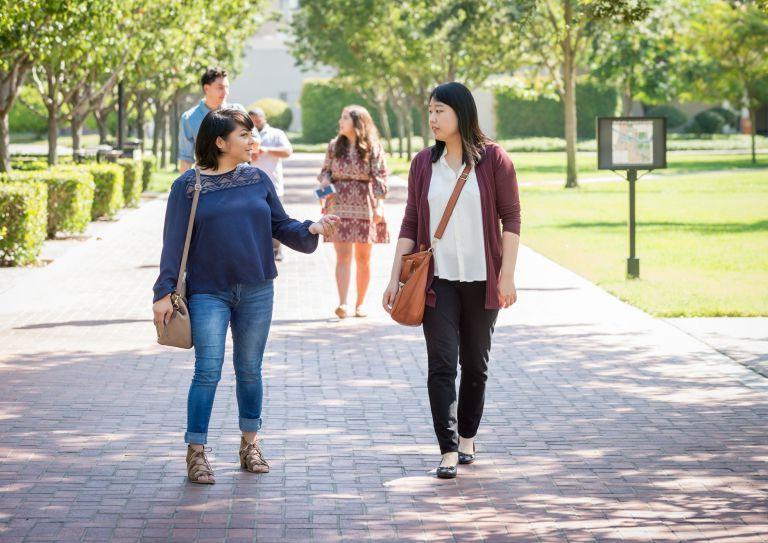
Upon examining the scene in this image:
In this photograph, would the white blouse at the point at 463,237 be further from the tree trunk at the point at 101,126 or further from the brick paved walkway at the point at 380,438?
the tree trunk at the point at 101,126

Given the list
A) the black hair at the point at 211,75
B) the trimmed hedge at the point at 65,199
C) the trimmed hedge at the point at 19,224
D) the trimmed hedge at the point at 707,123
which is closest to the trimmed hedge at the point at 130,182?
the trimmed hedge at the point at 65,199

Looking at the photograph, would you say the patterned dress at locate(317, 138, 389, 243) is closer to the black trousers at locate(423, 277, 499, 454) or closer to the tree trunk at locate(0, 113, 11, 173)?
the black trousers at locate(423, 277, 499, 454)

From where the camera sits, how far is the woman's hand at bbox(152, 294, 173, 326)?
234 inches

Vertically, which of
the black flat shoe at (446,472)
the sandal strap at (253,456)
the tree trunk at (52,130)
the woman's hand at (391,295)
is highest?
the tree trunk at (52,130)

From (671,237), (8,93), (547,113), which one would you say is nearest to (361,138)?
(671,237)

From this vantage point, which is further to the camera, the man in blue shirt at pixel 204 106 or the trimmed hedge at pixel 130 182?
the trimmed hedge at pixel 130 182

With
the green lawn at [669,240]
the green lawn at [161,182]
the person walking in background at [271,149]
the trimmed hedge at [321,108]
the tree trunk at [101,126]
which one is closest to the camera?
the green lawn at [669,240]

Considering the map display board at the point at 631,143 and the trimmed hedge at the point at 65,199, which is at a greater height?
the map display board at the point at 631,143

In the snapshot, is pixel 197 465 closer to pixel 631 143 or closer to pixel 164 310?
pixel 164 310

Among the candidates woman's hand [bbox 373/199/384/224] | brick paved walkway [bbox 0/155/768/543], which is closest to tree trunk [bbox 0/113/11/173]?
brick paved walkway [bbox 0/155/768/543]

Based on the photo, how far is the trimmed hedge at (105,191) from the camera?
21.4m

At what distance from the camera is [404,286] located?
6145mm

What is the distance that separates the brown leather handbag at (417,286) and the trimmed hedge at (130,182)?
19186 millimetres

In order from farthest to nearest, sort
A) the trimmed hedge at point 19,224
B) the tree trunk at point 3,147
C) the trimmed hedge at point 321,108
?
1. the trimmed hedge at point 321,108
2. the tree trunk at point 3,147
3. the trimmed hedge at point 19,224
